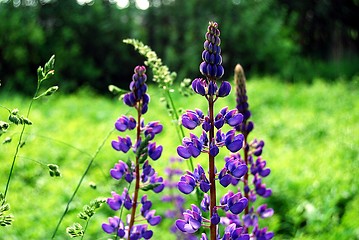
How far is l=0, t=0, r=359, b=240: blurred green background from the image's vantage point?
12.0 feet

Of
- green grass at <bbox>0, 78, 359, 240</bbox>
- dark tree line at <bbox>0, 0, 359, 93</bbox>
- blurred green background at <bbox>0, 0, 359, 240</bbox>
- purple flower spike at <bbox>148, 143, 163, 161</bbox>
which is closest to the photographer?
purple flower spike at <bbox>148, 143, 163, 161</bbox>

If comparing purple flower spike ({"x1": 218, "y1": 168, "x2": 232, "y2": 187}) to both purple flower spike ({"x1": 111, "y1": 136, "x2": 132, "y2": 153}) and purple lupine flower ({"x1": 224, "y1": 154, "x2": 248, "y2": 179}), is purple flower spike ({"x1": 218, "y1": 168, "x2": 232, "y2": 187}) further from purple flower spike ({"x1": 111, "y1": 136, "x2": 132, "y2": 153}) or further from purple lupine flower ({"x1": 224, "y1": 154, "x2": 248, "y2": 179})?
purple flower spike ({"x1": 111, "y1": 136, "x2": 132, "y2": 153})

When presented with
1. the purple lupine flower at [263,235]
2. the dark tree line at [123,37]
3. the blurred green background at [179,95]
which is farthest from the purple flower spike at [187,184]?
the dark tree line at [123,37]

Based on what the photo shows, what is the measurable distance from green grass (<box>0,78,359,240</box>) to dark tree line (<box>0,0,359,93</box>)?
1.78 meters

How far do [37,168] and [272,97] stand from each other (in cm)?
422

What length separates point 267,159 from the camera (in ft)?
15.6

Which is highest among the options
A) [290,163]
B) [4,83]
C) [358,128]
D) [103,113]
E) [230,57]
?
[230,57]

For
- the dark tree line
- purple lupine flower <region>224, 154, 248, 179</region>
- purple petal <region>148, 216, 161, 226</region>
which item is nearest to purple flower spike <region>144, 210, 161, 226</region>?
purple petal <region>148, 216, 161, 226</region>

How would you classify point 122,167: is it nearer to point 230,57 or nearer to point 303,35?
point 230,57

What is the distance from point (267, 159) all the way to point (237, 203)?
3679mm

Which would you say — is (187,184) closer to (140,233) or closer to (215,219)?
(215,219)

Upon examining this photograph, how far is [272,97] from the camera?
26.5 feet

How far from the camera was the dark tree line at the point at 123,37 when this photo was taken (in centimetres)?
974

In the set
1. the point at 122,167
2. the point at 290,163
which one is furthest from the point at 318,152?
the point at 122,167
